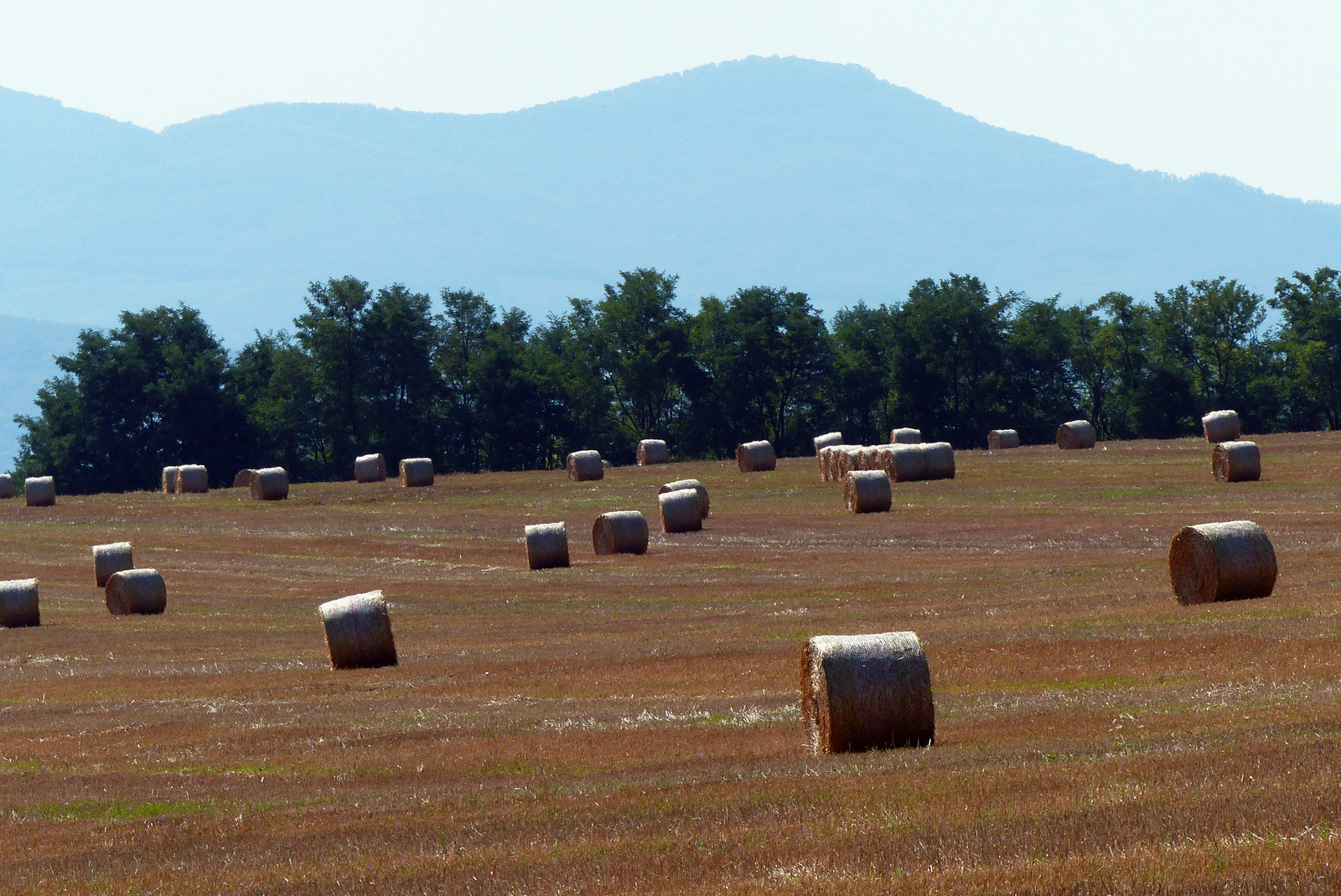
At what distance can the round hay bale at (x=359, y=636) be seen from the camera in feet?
84.9

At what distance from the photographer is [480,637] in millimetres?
29781

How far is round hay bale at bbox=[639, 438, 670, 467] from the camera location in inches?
3310

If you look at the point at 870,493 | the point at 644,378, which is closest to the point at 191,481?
the point at 644,378

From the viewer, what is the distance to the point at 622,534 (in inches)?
1729

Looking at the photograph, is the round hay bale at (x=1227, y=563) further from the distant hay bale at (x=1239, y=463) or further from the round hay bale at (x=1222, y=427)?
the round hay bale at (x=1222, y=427)

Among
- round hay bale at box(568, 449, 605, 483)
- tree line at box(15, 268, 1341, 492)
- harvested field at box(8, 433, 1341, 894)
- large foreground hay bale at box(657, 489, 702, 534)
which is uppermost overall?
tree line at box(15, 268, 1341, 492)

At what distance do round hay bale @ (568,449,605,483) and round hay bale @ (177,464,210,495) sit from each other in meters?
20.7

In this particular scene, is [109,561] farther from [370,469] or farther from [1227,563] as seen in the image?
[370,469]

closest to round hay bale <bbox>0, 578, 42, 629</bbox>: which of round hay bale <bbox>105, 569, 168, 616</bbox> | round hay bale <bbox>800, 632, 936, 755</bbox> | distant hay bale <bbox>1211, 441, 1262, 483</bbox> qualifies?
round hay bale <bbox>105, 569, 168, 616</bbox>

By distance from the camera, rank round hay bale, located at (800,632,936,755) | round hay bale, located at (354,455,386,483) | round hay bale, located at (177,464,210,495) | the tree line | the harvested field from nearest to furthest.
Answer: the harvested field, round hay bale, located at (800,632,936,755), round hay bale, located at (177,464,210,495), round hay bale, located at (354,455,386,483), the tree line

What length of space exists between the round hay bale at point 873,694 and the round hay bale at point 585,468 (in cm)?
5792

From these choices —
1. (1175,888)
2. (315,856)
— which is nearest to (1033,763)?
(1175,888)

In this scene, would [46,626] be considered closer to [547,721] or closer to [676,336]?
[547,721]

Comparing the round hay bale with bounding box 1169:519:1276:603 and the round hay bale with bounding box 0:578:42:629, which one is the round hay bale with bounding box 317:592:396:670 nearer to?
the round hay bale with bounding box 0:578:42:629
